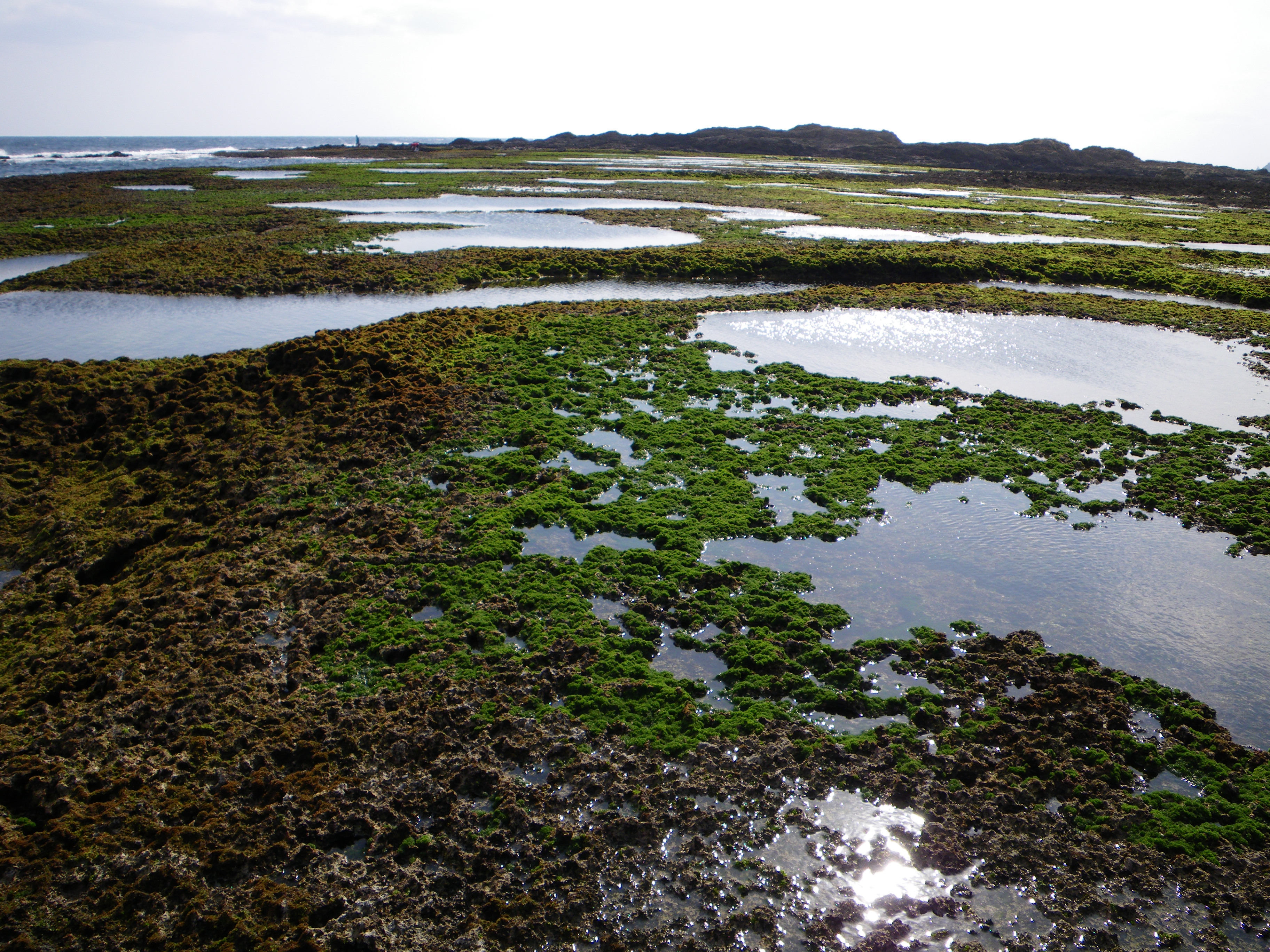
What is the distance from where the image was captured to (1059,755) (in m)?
7.46

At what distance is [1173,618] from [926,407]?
26.4 ft

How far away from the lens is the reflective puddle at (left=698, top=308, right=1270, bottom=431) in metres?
17.9

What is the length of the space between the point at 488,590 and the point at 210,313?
64.2 feet

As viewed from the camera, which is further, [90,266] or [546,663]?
[90,266]

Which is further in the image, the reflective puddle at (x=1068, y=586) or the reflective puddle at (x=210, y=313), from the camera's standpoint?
the reflective puddle at (x=210, y=313)

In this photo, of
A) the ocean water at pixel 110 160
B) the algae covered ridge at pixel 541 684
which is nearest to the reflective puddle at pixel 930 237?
the algae covered ridge at pixel 541 684

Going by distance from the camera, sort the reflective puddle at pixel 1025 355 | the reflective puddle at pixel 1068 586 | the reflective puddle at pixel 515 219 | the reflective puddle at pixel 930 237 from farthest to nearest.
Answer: the reflective puddle at pixel 930 237, the reflective puddle at pixel 515 219, the reflective puddle at pixel 1025 355, the reflective puddle at pixel 1068 586

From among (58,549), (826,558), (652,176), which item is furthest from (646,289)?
(652,176)

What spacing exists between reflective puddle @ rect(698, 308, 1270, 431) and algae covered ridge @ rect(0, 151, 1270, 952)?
5.63 ft

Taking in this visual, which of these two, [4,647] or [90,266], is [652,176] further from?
[4,647]

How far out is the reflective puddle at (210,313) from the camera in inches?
770

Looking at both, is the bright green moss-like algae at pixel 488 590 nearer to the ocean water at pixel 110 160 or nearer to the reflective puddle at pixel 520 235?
the reflective puddle at pixel 520 235

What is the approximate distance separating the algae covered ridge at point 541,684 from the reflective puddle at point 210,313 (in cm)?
339

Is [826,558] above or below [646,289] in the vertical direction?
below
